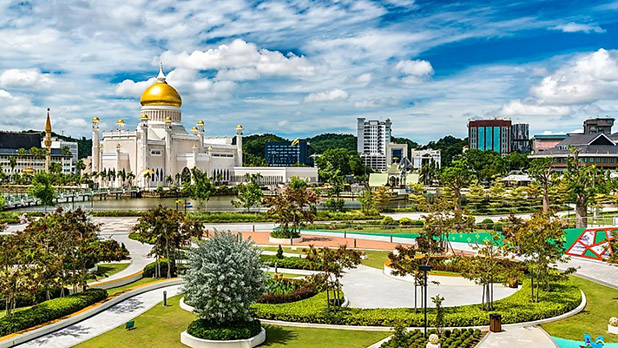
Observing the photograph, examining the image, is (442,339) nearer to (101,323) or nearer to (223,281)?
→ (223,281)

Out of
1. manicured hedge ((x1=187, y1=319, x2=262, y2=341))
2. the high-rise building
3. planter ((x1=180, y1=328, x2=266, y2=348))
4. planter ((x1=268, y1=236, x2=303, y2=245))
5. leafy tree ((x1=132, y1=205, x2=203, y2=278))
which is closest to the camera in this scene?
planter ((x1=180, y1=328, x2=266, y2=348))

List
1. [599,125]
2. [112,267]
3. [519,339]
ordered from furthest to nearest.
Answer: [599,125] < [112,267] < [519,339]

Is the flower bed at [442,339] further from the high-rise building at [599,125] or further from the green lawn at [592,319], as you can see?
the high-rise building at [599,125]

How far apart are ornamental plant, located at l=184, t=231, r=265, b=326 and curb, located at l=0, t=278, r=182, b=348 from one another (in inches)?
195

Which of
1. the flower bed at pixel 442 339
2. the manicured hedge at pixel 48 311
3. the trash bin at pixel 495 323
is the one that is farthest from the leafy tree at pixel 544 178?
the manicured hedge at pixel 48 311

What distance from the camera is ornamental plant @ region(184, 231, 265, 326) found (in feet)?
55.5


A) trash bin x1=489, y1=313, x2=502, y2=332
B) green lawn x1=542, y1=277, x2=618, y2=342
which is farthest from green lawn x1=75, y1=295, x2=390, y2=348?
green lawn x1=542, y1=277, x2=618, y2=342

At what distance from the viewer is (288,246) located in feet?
121

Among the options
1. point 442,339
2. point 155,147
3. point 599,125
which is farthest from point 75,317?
point 599,125

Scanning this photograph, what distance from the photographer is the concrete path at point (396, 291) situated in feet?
72.5

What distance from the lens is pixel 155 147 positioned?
105312mm

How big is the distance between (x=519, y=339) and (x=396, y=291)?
7.38 metres

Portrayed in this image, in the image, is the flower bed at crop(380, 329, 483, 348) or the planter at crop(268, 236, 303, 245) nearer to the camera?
the flower bed at crop(380, 329, 483, 348)

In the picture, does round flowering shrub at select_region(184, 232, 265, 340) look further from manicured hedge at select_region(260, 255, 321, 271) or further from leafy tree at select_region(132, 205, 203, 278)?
manicured hedge at select_region(260, 255, 321, 271)
